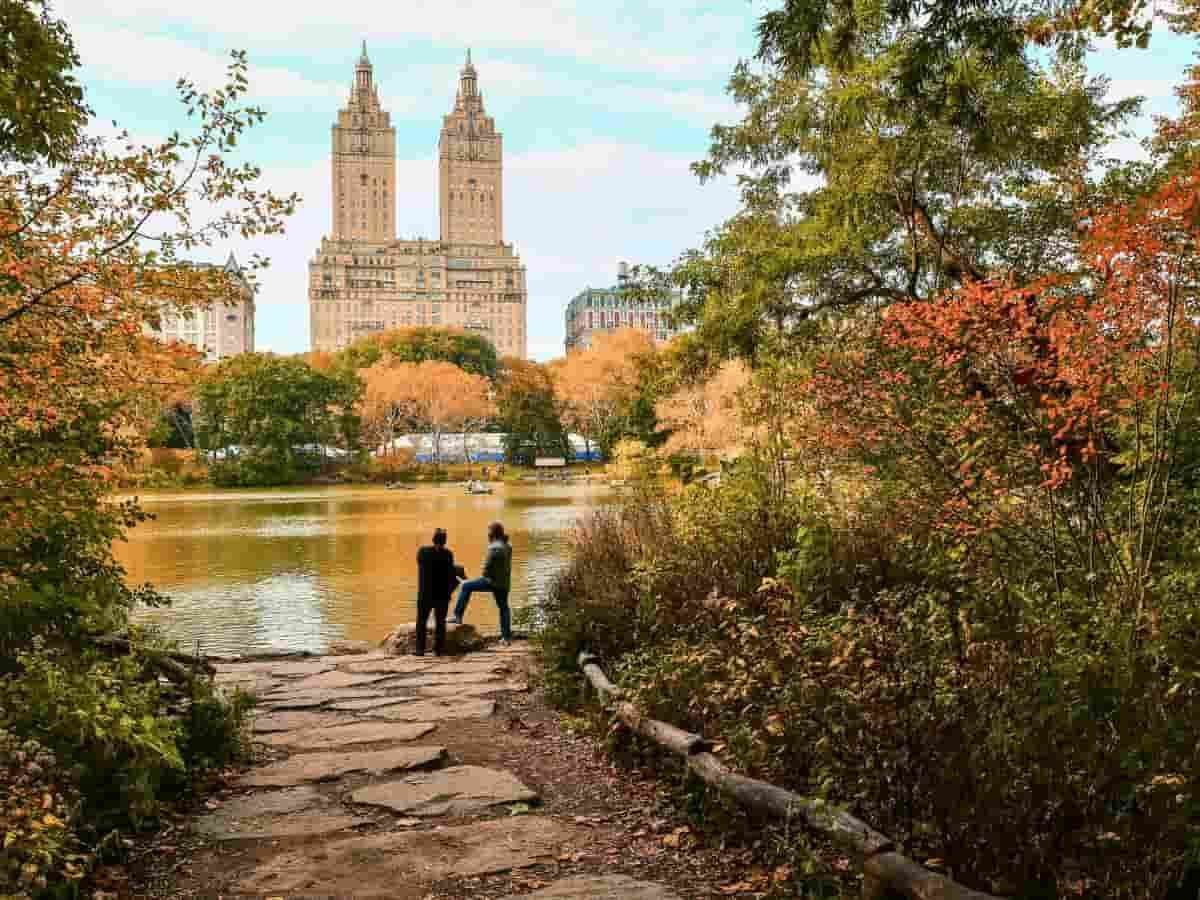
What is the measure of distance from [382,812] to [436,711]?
6.62 feet

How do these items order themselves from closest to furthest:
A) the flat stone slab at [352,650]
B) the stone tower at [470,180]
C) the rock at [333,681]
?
the rock at [333,681] < the flat stone slab at [352,650] < the stone tower at [470,180]

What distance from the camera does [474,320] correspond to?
132750 mm

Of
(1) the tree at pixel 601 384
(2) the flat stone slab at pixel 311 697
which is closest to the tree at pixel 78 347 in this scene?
(2) the flat stone slab at pixel 311 697

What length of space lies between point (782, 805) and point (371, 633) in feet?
29.9

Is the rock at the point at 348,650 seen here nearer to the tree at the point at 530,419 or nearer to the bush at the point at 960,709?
the bush at the point at 960,709

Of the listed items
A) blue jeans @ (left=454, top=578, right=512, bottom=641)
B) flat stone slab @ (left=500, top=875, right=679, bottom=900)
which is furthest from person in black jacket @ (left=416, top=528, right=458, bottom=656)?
flat stone slab @ (left=500, top=875, right=679, bottom=900)

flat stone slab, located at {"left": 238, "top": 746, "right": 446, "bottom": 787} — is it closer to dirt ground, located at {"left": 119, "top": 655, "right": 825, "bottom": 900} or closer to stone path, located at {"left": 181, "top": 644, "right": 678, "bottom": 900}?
stone path, located at {"left": 181, "top": 644, "right": 678, "bottom": 900}

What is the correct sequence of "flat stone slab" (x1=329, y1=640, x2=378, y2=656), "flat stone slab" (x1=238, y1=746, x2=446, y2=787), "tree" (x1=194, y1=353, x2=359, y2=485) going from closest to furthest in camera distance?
1. "flat stone slab" (x1=238, y1=746, x2=446, y2=787)
2. "flat stone slab" (x1=329, y1=640, x2=378, y2=656)
3. "tree" (x1=194, y1=353, x2=359, y2=485)

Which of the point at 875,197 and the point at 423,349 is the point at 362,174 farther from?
the point at 875,197

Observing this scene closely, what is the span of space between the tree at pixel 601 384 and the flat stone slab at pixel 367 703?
43.6 metres

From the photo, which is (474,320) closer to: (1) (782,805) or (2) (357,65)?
(2) (357,65)

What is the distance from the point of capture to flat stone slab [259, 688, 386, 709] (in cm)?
648

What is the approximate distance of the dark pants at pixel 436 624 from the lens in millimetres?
8523

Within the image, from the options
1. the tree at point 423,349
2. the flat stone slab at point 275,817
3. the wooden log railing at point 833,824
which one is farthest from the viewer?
the tree at point 423,349
